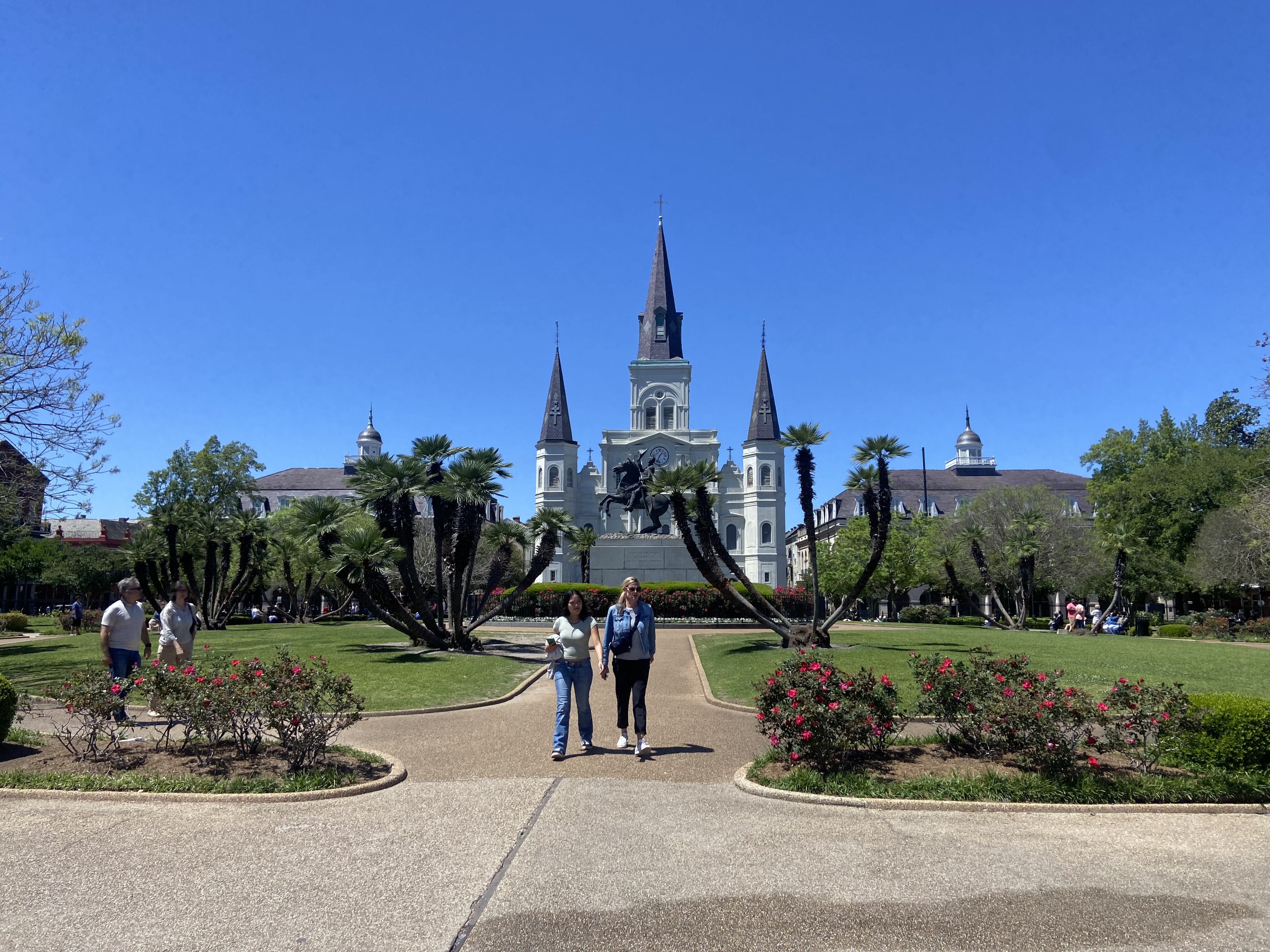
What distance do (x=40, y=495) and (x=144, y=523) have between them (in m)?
16.3

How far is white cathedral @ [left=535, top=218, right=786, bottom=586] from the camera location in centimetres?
8625

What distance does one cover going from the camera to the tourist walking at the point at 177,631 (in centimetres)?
1123

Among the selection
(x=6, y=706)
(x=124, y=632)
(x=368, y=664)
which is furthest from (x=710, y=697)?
(x=6, y=706)

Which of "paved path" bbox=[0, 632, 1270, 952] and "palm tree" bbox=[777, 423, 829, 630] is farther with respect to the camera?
"palm tree" bbox=[777, 423, 829, 630]

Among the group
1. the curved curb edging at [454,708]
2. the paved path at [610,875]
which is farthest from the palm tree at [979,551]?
the paved path at [610,875]

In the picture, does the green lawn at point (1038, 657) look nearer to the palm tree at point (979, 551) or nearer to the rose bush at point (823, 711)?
the rose bush at point (823, 711)

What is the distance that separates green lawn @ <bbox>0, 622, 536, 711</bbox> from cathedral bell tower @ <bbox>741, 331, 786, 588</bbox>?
60.2m

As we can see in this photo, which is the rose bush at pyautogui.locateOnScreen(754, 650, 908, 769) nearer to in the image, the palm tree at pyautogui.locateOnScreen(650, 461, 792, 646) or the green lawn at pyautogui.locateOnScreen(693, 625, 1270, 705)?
the green lawn at pyautogui.locateOnScreen(693, 625, 1270, 705)

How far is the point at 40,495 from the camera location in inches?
890

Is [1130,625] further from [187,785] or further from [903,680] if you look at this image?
[187,785]

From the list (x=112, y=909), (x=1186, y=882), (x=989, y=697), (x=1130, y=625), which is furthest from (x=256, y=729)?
(x=1130, y=625)

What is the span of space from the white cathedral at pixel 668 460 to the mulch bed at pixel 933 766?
2863 inches

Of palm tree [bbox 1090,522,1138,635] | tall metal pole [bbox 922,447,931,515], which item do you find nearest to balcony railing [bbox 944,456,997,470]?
tall metal pole [bbox 922,447,931,515]

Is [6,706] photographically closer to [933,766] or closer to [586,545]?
[933,766]
